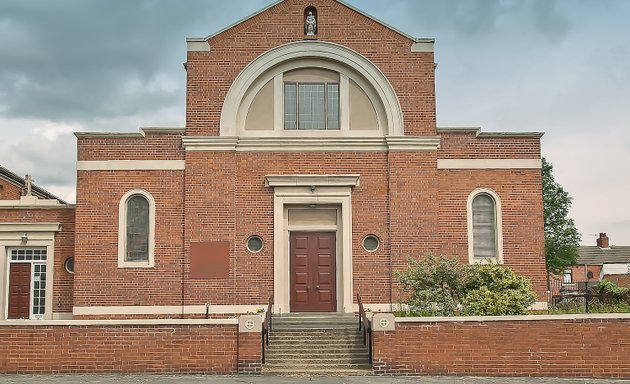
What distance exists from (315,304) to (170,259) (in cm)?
431

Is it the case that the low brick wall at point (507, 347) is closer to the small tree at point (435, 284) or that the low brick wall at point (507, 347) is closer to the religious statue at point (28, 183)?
the small tree at point (435, 284)

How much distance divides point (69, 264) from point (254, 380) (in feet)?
31.9

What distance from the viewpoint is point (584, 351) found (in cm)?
1648

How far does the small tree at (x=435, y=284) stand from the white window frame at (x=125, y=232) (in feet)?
24.2

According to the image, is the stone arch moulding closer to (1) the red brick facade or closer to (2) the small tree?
(2) the small tree

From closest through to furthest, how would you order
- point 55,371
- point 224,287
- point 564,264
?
point 55,371
point 224,287
point 564,264

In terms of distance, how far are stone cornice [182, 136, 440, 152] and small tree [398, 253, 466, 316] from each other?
4.31 metres

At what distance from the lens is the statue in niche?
74.3ft

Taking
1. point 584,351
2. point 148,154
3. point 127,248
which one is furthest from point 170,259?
point 584,351

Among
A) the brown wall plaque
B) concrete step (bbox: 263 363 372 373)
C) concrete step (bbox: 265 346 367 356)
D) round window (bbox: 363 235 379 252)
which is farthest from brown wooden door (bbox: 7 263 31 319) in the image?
round window (bbox: 363 235 379 252)

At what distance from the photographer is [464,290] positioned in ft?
61.4

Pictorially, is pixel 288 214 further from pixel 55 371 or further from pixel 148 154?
pixel 55 371

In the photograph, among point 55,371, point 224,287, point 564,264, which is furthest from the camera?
point 564,264

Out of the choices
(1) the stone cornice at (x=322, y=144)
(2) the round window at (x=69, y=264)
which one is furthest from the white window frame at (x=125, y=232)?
(2) the round window at (x=69, y=264)
